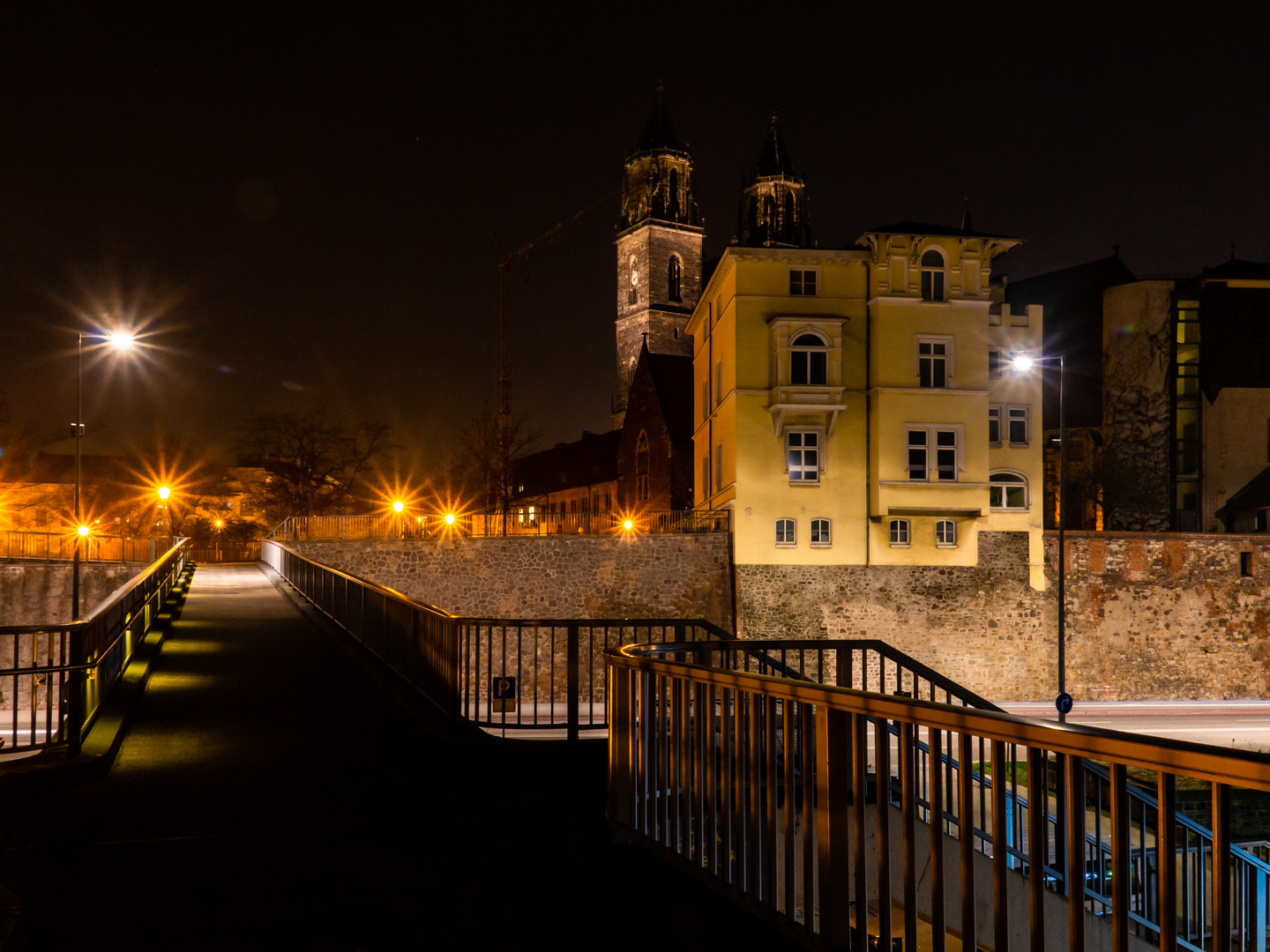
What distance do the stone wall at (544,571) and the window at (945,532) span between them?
27.6ft

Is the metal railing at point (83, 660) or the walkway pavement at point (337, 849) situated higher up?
the metal railing at point (83, 660)

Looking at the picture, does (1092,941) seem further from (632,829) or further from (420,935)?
(420,935)

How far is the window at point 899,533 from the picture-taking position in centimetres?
3969

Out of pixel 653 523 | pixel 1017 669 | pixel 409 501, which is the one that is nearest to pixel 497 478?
pixel 409 501

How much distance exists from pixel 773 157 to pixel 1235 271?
53862 millimetres

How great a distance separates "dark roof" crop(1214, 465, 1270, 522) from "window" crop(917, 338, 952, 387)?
2088 centimetres

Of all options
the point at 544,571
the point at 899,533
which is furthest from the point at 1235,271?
the point at 544,571

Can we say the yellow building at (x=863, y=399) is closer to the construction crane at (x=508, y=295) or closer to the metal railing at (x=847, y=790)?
the metal railing at (x=847, y=790)

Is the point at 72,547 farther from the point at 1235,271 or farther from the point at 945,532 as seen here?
the point at 1235,271

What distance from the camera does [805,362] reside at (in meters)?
39.4

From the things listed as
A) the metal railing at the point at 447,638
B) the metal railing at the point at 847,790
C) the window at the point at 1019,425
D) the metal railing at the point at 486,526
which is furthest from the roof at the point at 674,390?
the metal railing at the point at 847,790

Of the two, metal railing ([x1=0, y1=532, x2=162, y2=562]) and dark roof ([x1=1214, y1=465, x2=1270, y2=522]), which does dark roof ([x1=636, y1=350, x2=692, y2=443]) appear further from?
dark roof ([x1=1214, y1=465, x2=1270, y2=522])

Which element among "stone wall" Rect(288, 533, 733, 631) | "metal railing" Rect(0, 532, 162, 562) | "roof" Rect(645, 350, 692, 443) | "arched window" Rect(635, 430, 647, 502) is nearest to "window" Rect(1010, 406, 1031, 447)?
"stone wall" Rect(288, 533, 733, 631)

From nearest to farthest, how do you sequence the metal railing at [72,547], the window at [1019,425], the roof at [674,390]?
the metal railing at [72,547], the window at [1019,425], the roof at [674,390]
